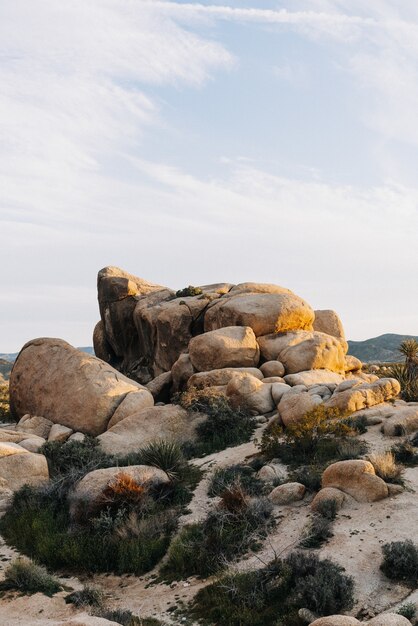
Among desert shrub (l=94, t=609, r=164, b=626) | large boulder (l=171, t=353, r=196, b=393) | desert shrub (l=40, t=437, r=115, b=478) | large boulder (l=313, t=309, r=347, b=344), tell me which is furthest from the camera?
large boulder (l=313, t=309, r=347, b=344)

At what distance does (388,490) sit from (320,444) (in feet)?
13.3

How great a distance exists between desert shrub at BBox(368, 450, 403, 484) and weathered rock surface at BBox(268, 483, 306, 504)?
211 centimetres

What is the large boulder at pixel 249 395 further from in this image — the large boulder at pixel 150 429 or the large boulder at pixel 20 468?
the large boulder at pixel 20 468

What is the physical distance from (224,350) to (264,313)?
4363 millimetres

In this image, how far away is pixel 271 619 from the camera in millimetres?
9773

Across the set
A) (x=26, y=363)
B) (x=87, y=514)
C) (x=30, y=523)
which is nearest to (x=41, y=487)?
(x=30, y=523)

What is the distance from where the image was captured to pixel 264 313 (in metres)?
31.0

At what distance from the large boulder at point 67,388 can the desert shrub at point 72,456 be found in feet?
13.5

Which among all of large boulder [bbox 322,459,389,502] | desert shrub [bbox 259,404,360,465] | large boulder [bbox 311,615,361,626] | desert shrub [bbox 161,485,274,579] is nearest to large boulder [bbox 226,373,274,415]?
desert shrub [bbox 259,404,360,465]

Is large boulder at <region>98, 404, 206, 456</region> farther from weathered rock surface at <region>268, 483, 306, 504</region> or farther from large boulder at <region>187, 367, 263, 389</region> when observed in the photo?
weathered rock surface at <region>268, 483, 306, 504</region>

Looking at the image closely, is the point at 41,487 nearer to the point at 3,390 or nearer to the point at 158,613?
the point at 158,613

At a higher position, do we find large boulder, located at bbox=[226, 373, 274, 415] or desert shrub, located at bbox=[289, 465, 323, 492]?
large boulder, located at bbox=[226, 373, 274, 415]

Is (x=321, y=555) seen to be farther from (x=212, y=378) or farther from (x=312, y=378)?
(x=312, y=378)

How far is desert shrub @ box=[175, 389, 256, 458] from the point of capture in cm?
2105
